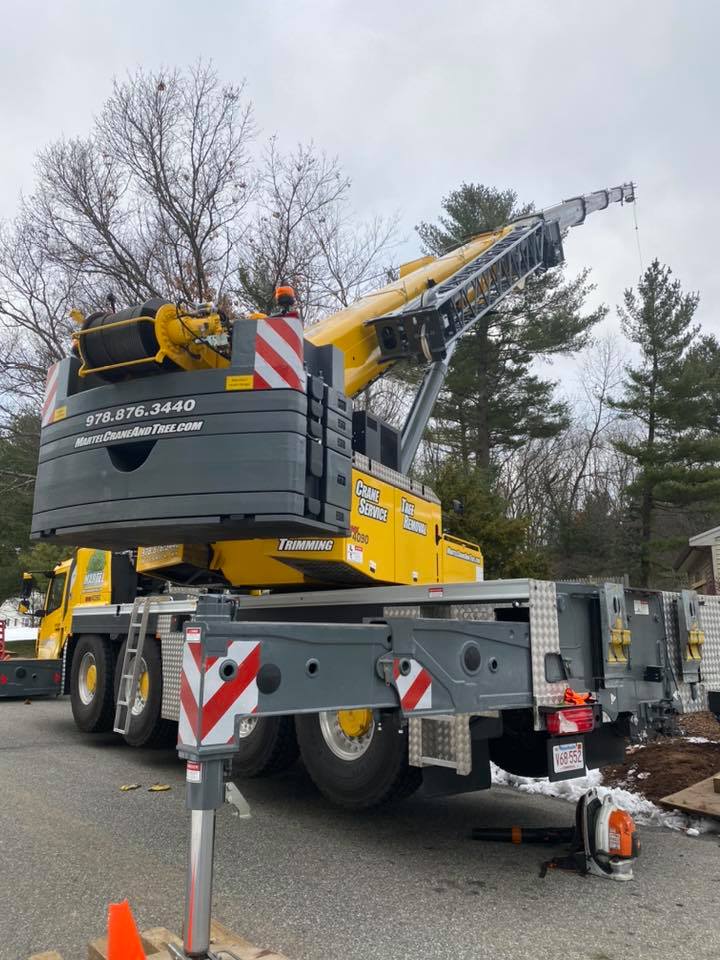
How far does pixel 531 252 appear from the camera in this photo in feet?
38.3

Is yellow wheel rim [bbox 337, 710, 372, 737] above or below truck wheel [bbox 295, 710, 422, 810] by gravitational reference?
above

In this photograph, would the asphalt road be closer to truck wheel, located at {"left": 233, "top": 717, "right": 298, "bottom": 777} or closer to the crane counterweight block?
truck wheel, located at {"left": 233, "top": 717, "right": 298, "bottom": 777}

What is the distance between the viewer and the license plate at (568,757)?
15.2ft

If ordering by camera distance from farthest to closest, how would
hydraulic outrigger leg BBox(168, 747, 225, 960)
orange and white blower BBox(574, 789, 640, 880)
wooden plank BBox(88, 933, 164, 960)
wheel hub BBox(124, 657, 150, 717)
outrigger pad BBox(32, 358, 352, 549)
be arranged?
wheel hub BBox(124, 657, 150, 717), orange and white blower BBox(574, 789, 640, 880), outrigger pad BBox(32, 358, 352, 549), wooden plank BBox(88, 933, 164, 960), hydraulic outrigger leg BBox(168, 747, 225, 960)

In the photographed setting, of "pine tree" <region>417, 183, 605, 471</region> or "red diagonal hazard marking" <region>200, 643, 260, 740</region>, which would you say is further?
"pine tree" <region>417, 183, 605, 471</region>

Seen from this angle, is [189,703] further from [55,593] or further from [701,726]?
[55,593]

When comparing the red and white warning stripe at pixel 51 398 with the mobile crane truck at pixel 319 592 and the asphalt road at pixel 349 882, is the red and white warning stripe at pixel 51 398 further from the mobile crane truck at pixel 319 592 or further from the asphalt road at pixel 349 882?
the asphalt road at pixel 349 882

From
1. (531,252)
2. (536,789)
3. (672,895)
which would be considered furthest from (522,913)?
(531,252)

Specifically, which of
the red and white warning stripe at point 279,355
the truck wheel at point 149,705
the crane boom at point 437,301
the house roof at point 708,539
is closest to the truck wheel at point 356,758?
the red and white warning stripe at point 279,355

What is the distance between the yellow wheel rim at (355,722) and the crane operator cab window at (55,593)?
7.43 m

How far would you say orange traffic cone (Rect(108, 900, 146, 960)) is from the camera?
9.25 ft

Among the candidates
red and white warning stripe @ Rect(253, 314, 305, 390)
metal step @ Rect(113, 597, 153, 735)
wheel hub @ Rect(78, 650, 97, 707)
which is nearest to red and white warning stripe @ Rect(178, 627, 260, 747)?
red and white warning stripe @ Rect(253, 314, 305, 390)

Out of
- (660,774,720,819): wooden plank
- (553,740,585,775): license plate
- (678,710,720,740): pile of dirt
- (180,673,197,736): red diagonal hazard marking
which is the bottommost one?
(660,774,720,819): wooden plank

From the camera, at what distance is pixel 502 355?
25.8 metres
